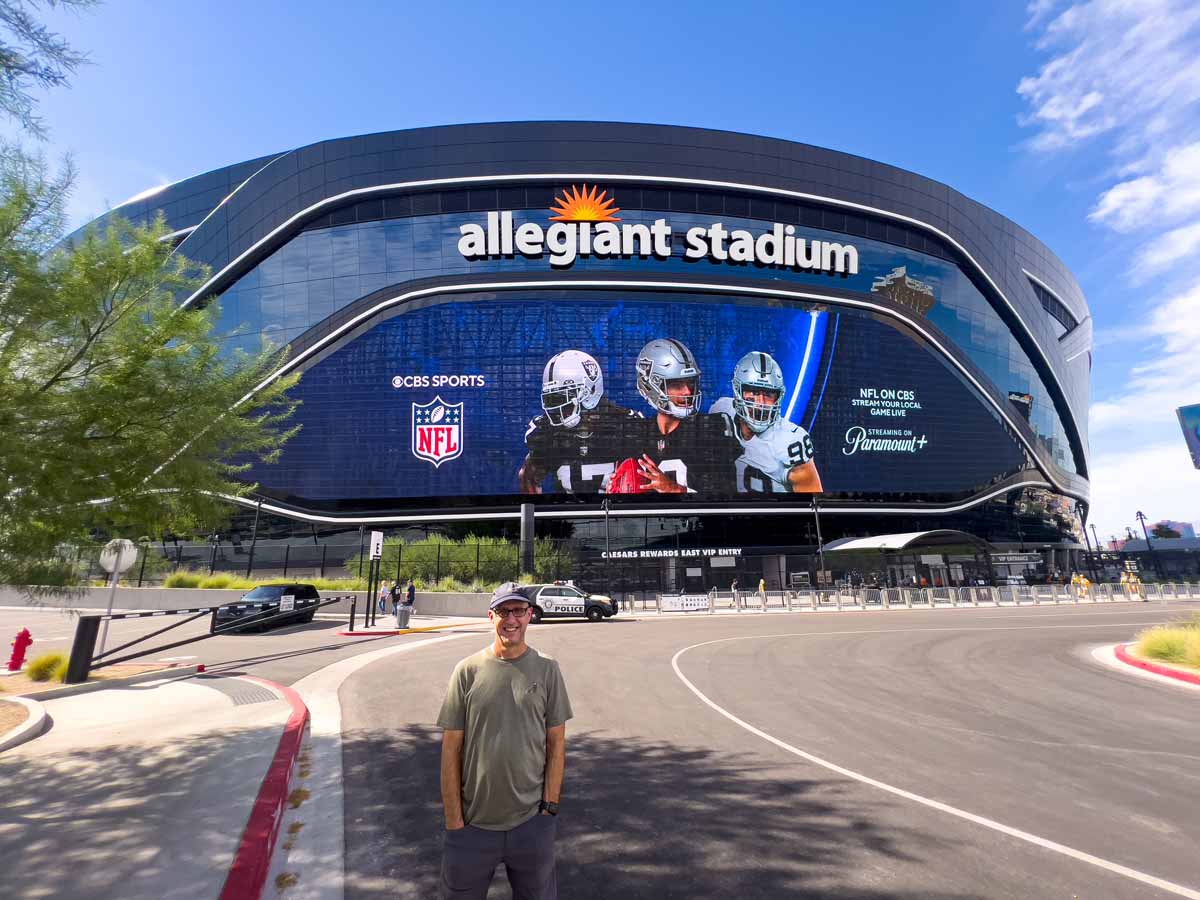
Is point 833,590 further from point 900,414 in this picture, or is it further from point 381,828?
point 381,828

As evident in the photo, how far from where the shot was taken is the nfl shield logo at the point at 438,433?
→ 48250 mm

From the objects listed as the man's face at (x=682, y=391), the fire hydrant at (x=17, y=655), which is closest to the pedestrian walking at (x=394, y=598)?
the fire hydrant at (x=17, y=655)

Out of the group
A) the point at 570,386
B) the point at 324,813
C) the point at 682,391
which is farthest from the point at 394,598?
the point at 682,391

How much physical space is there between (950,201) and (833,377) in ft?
90.2

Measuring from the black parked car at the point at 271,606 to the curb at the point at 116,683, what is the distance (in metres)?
8.28

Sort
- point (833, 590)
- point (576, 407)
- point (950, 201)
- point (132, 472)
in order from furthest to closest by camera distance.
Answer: point (950, 201) → point (576, 407) → point (833, 590) → point (132, 472)

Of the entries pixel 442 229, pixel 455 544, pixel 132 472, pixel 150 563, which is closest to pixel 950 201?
pixel 442 229

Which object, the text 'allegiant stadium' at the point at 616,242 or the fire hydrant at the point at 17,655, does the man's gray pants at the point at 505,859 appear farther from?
the text 'allegiant stadium' at the point at 616,242

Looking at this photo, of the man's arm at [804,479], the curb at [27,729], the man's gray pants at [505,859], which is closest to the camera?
the man's gray pants at [505,859]

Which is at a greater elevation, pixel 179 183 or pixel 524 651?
pixel 179 183

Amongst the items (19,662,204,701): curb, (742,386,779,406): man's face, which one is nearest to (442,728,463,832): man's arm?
(19,662,204,701): curb

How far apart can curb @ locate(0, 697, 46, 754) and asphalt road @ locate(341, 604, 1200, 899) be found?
11.9 ft

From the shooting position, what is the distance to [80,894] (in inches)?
138

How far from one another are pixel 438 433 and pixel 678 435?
2077 centimetres
